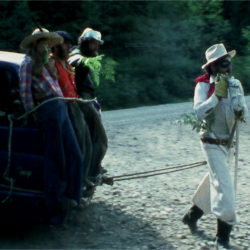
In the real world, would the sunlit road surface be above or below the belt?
below

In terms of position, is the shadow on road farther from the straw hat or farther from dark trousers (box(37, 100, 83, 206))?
the straw hat

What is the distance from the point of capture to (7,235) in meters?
4.98

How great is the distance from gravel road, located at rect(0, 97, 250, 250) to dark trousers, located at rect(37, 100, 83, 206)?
56cm

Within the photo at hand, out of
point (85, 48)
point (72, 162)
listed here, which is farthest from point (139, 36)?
point (72, 162)

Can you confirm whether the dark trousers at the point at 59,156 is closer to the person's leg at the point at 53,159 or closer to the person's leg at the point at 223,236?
the person's leg at the point at 53,159

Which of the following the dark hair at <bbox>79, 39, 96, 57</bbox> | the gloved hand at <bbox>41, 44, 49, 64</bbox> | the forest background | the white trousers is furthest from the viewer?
the forest background

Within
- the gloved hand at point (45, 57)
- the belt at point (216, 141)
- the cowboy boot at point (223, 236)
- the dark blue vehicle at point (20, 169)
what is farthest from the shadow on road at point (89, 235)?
the gloved hand at point (45, 57)

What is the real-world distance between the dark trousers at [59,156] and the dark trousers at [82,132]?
16cm

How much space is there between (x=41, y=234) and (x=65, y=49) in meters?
1.87

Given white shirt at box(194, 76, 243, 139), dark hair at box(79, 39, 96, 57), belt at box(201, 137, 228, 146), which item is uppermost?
Answer: dark hair at box(79, 39, 96, 57)

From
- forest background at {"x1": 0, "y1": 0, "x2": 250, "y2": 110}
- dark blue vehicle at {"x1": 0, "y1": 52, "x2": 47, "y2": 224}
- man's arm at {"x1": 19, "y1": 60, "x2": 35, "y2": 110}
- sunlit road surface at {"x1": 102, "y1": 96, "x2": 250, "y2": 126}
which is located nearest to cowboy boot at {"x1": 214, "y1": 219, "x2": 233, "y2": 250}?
dark blue vehicle at {"x1": 0, "y1": 52, "x2": 47, "y2": 224}

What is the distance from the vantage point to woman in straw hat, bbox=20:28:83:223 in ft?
14.7

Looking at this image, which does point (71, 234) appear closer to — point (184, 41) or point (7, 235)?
point (7, 235)

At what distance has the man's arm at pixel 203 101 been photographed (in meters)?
4.57
